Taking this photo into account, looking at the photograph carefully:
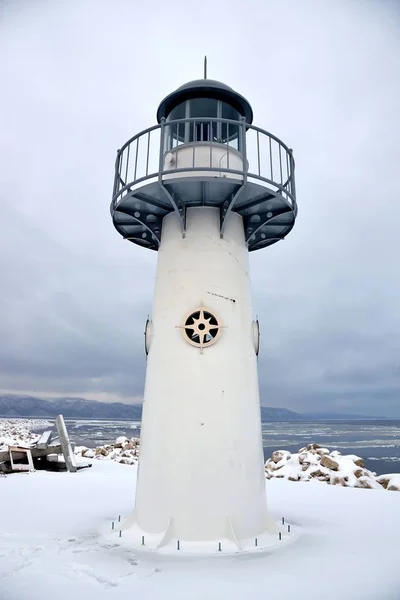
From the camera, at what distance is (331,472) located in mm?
13492

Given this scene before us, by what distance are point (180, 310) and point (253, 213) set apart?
225 centimetres

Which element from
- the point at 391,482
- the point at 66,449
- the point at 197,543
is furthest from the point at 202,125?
the point at 66,449

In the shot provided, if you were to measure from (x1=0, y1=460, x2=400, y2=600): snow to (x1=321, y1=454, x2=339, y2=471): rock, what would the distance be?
4675 mm

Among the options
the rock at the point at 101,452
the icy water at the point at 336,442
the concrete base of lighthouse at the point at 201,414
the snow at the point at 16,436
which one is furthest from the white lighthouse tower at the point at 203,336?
the icy water at the point at 336,442

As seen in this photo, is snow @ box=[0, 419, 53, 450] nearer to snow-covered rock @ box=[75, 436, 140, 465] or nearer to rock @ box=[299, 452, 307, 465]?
snow-covered rock @ box=[75, 436, 140, 465]

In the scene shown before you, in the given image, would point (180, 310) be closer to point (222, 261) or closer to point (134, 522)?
point (222, 261)

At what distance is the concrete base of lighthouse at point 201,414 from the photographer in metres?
6.50

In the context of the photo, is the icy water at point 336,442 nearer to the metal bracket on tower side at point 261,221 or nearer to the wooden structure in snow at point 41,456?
the wooden structure in snow at point 41,456

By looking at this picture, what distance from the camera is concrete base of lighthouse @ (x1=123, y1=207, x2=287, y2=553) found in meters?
6.50

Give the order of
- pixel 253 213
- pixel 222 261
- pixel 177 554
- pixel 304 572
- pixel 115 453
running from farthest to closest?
pixel 115 453
pixel 253 213
pixel 222 261
pixel 177 554
pixel 304 572

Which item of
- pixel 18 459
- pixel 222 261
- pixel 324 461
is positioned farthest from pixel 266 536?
pixel 18 459

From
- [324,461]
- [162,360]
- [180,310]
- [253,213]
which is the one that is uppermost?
[253,213]

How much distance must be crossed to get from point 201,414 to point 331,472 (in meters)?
8.56

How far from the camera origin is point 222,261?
24.4 feet
